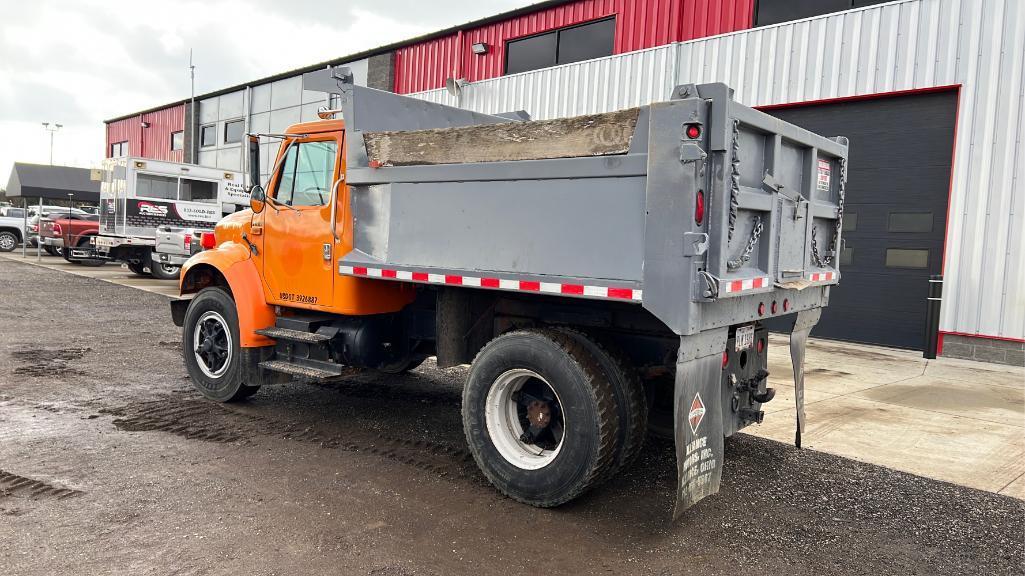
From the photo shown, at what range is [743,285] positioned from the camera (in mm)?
3984

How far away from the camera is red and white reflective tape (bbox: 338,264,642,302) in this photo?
3920mm

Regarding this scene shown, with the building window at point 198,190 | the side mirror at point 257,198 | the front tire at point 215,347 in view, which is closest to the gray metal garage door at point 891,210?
the side mirror at point 257,198

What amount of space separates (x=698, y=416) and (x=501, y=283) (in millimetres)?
1398

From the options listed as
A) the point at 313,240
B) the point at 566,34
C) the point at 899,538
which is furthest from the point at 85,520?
the point at 566,34

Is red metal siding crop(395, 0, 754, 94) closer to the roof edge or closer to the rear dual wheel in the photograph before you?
the roof edge

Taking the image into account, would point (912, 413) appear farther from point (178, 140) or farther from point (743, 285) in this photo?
point (178, 140)

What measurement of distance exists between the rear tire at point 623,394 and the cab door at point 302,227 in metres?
2.24

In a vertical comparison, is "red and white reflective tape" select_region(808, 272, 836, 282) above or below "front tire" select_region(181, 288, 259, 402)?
above

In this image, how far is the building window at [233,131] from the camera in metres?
27.2

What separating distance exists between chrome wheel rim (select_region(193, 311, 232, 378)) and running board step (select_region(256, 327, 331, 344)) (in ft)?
1.68

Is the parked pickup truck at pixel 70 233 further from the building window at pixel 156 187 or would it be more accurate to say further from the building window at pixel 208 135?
the building window at pixel 208 135

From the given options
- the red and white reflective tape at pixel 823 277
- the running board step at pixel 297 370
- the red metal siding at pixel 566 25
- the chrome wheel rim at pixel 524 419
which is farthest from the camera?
the red metal siding at pixel 566 25

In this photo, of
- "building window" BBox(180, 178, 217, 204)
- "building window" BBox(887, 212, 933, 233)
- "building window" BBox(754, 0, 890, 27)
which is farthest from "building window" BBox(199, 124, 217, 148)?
"building window" BBox(887, 212, 933, 233)

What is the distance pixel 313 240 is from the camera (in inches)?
224
